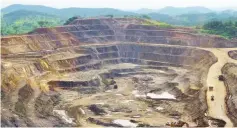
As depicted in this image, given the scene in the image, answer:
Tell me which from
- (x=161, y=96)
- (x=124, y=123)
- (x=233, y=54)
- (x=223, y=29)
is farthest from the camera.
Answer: (x=223, y=29)

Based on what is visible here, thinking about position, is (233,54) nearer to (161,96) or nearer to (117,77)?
(117,77)

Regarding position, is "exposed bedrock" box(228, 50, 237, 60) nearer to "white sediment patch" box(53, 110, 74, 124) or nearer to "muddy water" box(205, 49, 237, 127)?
"muddy water" box(205, 49, 237, 127)

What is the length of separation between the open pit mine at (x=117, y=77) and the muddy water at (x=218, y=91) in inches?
4.6

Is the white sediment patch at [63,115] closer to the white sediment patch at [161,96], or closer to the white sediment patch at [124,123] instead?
the white sediment patch at [124,123]

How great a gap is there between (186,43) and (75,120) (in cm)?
5114

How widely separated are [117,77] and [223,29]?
130ft

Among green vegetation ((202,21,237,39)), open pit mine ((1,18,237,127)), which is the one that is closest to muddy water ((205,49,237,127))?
open pit mine ((1,18,237,127))

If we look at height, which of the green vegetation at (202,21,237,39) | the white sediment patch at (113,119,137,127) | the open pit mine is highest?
the green vegetation at (202,21,237,39)

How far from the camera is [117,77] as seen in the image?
79.0 m

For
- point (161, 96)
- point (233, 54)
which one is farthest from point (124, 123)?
point (233, 54)

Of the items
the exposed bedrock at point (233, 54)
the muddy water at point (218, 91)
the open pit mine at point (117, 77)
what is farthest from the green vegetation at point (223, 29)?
the muddy water at point (218, 91)

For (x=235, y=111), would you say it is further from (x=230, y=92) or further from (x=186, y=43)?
(x=186, y=43)

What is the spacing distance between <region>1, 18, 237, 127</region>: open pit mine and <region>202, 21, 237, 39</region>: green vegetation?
6.42 meters

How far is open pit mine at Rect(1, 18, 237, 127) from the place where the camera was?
48.5m
